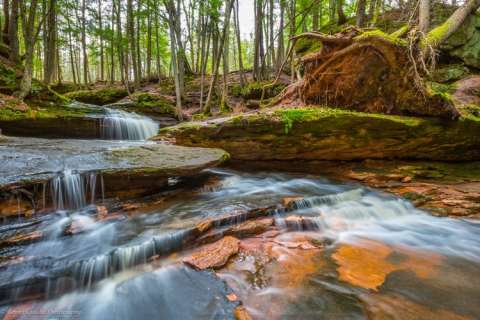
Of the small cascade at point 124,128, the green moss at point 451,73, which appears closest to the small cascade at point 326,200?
the small cascade at point 124,128

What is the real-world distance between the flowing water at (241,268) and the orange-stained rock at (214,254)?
0.12 meters

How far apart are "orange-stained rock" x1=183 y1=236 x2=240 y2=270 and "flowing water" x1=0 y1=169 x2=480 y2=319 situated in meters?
0.12

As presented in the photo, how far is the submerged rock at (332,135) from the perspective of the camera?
5816 millimetres

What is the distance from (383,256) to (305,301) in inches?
59.6

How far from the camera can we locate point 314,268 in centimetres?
→ 294

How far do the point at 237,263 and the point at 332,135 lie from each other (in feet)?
14.2

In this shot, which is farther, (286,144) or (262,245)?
(286,144)

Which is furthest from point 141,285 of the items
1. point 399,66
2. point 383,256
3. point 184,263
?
point 399,66

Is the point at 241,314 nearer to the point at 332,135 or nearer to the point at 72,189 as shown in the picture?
the point at 72,189

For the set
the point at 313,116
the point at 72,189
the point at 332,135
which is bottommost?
the point at 72,189

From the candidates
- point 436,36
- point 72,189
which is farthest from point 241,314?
point 436,36

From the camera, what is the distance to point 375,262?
3.11 metres

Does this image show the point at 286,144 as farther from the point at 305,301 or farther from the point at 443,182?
the point at 305,301

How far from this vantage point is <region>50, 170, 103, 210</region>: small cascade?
3721 millimetres
